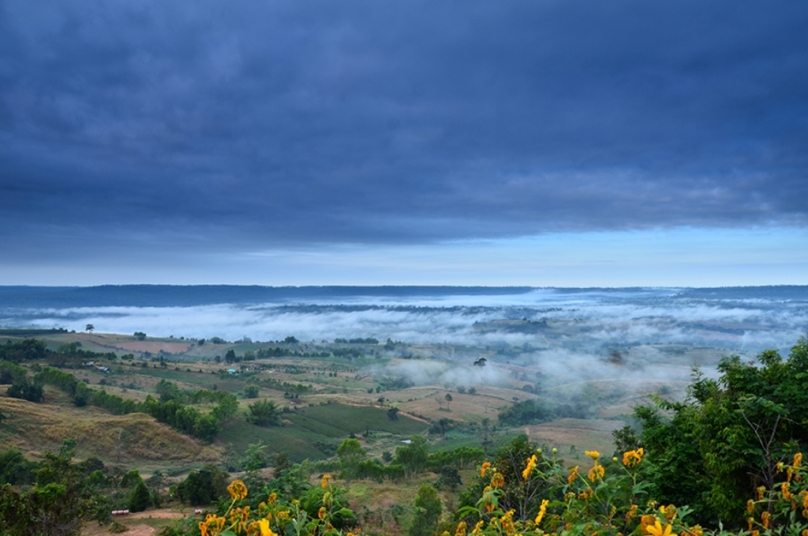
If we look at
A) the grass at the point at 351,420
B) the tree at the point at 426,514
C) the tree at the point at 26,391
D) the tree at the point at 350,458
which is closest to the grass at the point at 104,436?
the tree at the point at 26,391

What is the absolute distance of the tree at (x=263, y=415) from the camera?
91.6m

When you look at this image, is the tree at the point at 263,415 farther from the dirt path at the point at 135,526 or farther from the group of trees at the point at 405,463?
the dirt path at the point at 135,526

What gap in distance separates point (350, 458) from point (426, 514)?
82.1 feet

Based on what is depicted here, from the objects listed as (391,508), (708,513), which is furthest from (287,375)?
(708,513)

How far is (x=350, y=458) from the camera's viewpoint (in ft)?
183

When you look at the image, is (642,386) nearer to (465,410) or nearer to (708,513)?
(465,410)

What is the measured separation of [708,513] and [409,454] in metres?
46.5

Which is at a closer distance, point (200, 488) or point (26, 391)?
point (200, 488)

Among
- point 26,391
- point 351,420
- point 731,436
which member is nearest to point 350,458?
point 731,436

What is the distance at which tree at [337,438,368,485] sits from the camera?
52.5 m

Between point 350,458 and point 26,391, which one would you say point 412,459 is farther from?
point 26,391

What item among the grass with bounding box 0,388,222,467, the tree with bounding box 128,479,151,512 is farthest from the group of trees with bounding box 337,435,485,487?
the grass with bounding box 0,388,222,467

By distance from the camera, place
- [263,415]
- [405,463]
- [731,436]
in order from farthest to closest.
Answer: [263,415]
[405,463]
[731,436]

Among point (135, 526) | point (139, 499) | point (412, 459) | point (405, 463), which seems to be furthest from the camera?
point (412, 459)
